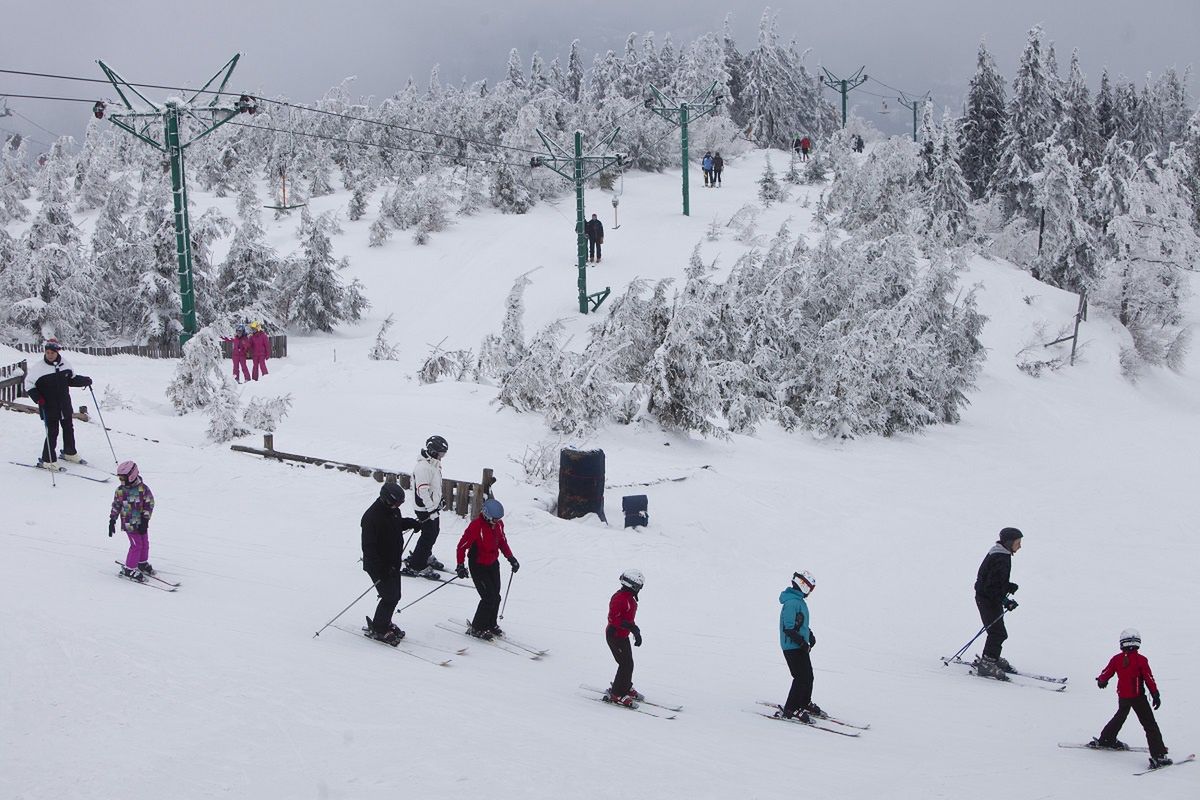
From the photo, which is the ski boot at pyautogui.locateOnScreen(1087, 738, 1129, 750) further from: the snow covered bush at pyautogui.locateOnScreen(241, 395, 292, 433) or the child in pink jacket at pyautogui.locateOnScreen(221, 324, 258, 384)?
the child in pink jacket at pyautogui.locateOnScreen(221, 324, 258, 384)

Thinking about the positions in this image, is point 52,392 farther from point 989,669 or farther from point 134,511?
point 989,669

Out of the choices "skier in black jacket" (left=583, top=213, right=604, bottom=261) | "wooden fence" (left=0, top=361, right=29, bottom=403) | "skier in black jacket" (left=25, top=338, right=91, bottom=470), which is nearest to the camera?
"skier in black jacket" (left=25, top=338, right=91, bottom=470)

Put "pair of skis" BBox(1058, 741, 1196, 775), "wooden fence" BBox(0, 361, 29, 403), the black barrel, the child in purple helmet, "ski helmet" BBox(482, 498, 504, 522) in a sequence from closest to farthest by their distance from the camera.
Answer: "pair of skis" BBox(1058, 741, 1196, 775) → "ski helmet" BBox(482, 498, 504, 522) → the child in purple helmet → the black barrel → "wooden fence" BBox(0, 361, 29, 403)

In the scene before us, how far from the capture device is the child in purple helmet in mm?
9727

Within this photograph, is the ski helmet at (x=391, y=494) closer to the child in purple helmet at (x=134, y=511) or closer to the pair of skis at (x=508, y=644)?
the pair of skis at (x=508, y=644)

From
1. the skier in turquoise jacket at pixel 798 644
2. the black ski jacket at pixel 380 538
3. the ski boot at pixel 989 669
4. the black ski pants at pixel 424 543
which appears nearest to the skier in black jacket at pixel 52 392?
the black ski pants at pixel 424 543

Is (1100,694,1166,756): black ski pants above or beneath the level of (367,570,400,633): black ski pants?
beneath

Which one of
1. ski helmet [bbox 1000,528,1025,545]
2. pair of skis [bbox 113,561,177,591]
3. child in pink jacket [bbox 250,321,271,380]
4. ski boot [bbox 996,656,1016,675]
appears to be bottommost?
ski boot [bbox 996,656,1016,675]

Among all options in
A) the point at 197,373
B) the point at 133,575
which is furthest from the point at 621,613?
the point at 197,373

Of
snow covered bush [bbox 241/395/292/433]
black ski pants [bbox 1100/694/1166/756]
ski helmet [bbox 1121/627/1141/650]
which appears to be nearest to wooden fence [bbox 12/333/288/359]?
snow covered bush [bbox 241/395/292/433]

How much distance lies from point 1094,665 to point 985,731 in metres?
2.71

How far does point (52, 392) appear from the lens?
13.5 meters

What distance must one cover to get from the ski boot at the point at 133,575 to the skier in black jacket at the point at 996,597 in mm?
8235

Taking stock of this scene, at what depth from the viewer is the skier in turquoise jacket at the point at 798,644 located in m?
8.11
